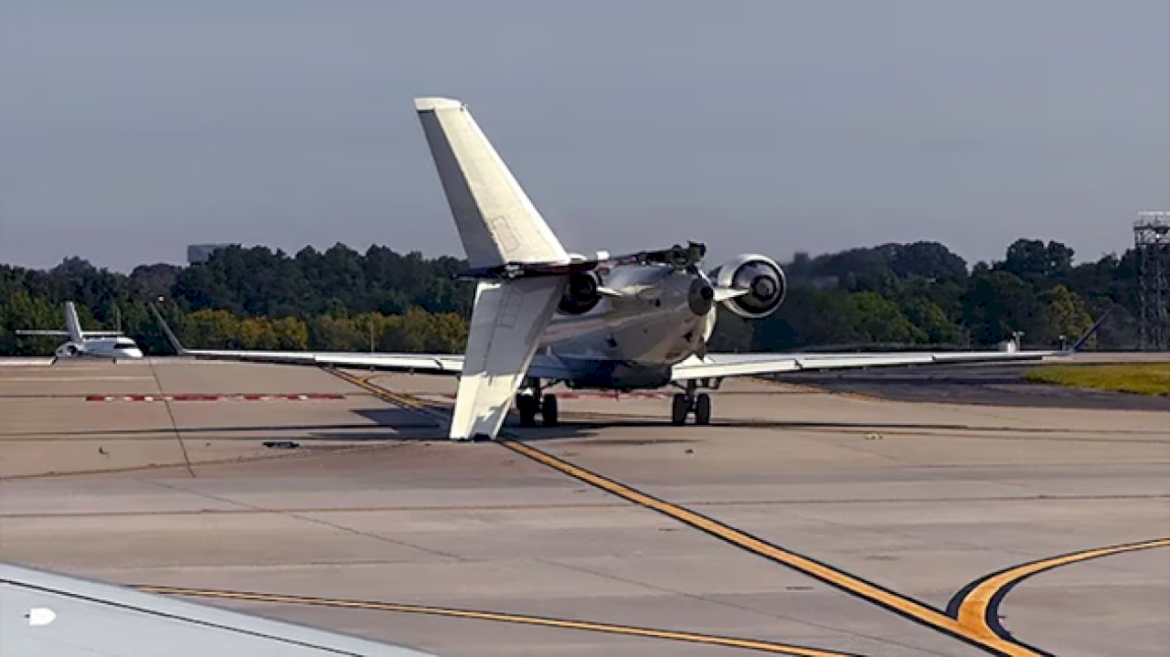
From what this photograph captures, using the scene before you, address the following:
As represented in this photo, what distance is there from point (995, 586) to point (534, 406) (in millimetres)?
23681

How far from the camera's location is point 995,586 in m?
15.7

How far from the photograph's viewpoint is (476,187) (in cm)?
3384

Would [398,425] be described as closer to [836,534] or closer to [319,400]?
[319,400]

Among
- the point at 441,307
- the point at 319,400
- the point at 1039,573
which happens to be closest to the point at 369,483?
the point at 1039,573

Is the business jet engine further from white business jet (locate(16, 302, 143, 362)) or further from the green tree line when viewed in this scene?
white business jet (locate(16, 302, 143, 362))

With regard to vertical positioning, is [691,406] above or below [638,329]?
below

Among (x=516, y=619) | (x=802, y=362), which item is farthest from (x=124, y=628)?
(x=802, y=362)

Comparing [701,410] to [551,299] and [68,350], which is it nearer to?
[551,299]

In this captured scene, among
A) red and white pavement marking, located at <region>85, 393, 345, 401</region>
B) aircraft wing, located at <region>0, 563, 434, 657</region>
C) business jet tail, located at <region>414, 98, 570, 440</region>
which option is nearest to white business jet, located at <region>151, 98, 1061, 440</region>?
business jet tail, located at <region>414, 98, 570, 440</region>

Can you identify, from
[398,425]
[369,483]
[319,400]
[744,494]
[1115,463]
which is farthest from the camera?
[319,400]

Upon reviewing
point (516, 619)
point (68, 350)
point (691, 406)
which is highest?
point (68, 350)

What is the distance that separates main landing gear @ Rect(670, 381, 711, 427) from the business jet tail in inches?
223

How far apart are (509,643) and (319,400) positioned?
140ft

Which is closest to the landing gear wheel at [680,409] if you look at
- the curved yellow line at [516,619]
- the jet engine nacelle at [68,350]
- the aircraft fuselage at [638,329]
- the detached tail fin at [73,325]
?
the aircraft fuselage at [638,329]
